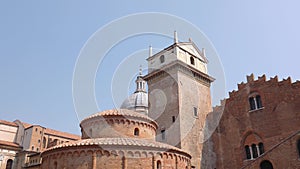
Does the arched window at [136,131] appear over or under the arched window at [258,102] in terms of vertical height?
under

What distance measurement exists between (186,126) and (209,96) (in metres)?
6.36

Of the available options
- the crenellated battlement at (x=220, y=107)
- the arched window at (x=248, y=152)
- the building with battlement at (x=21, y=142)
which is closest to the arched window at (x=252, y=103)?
the crenellated battlement at (x=220, y=107)

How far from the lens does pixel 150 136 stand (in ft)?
72.9

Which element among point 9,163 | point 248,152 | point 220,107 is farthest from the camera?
point 9,163

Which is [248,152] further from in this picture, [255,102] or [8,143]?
[8,143]

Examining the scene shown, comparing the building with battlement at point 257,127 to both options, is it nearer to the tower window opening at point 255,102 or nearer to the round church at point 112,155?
the tower window opening at point 255,102

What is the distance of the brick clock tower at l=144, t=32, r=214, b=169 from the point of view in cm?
2577

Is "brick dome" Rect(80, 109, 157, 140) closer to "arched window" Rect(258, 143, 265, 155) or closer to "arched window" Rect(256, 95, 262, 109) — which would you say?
"arched window" Rect(258, 143, 265, 155)

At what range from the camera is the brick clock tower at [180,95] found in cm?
2577

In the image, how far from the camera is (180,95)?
2714cm

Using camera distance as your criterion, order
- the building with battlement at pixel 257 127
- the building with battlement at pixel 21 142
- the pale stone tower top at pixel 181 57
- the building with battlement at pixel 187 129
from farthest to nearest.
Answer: the building with battlement at pixel 21 142, the pale stone tower top at pixel 181 57, the building with battlement at pixel 257 127, the building with battlement at pixel 187 129

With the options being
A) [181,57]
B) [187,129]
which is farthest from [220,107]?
[181,57]

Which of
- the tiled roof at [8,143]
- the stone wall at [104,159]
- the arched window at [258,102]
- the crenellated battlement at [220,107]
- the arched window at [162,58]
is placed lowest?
the stone wall at [104,159]

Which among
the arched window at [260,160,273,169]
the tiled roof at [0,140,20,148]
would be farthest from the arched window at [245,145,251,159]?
the tiled roof at [0,140,20,148]
